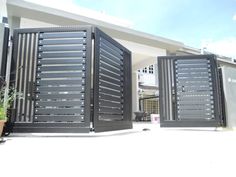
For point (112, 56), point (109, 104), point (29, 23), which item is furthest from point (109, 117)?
point (29, 23)

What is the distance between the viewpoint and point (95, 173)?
120cm

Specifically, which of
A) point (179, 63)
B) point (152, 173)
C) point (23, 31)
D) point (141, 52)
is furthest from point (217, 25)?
point (152, 173)

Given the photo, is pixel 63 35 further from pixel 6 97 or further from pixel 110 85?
pixel 6 97

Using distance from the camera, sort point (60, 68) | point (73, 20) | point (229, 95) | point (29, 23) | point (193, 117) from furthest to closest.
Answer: point (73, 20) → point (29, 23) → point (229, 95) → point (193, 117) → point (60, 68)

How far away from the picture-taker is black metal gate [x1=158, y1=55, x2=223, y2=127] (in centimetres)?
542

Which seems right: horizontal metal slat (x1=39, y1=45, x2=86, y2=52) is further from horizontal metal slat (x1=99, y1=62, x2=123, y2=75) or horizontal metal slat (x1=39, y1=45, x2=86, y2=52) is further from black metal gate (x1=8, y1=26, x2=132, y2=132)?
horizontal metal slat (x1=99, y1=62, x2=123, y2=75)

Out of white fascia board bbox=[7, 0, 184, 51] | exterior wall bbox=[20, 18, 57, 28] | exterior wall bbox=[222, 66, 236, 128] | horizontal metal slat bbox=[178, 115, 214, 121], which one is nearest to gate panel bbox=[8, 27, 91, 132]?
Result: horizontal metal slat bbox=[178, 115, 214, 121]

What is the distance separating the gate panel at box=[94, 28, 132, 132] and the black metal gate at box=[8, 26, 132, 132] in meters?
0.02

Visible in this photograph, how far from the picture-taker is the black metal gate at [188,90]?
542cm

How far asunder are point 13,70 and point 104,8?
14231 millimetres

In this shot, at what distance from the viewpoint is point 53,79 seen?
3.43 m

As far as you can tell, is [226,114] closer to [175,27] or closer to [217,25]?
[217,25]

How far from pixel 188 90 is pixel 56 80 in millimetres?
3383

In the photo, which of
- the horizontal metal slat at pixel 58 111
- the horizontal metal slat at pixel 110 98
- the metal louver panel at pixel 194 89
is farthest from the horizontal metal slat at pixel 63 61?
the metal louver panel at pixel 194 89
